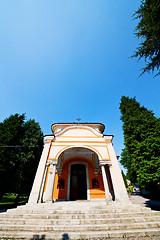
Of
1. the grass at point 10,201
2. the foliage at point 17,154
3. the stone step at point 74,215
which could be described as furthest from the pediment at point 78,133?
the grass at point 10,201

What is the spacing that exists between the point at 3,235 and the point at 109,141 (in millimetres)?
7960

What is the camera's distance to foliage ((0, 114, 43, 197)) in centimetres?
963

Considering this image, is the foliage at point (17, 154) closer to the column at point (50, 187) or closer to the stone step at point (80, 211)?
the column at point (50, 187)

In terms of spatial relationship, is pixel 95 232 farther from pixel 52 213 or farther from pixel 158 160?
pixel 158 160

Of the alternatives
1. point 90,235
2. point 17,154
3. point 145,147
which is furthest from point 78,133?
point 90,235

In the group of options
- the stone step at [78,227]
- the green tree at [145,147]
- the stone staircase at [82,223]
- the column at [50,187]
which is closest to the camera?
the stone staircase at [82,223]

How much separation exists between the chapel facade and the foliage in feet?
9.68

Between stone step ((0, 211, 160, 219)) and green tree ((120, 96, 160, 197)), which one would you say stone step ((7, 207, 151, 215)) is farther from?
green tree ((120, 96, 160, 197))

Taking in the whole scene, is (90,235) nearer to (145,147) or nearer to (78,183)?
(145,147)

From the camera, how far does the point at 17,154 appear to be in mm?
10617

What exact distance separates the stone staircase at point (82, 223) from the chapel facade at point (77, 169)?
1497mm

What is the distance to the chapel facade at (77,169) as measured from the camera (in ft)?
23.2

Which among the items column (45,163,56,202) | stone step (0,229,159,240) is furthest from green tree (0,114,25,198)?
stone step (0,229,159,240)

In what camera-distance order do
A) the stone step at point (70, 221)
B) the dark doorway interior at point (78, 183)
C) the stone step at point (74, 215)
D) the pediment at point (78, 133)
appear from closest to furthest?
the stone step at point (70, 221) → the stone step at point (74, 215) → the pediment at point (78, 133) → the dark doorway interior at point (78, 183)
